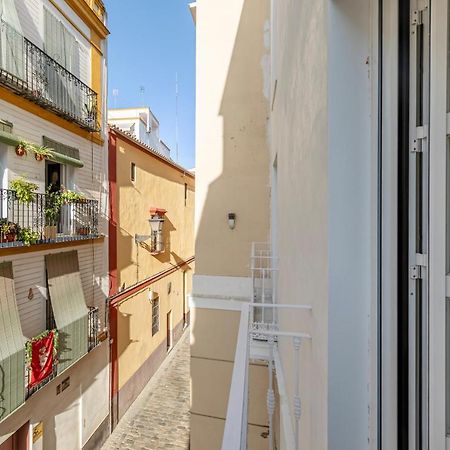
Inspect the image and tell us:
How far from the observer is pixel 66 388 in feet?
21.9

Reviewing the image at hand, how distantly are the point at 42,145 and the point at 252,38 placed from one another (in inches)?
193

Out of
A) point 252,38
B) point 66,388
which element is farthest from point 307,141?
point 66,388

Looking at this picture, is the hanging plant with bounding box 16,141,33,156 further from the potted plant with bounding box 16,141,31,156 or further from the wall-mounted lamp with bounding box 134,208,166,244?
the wall-mounted lamp with bounding box 134,208,166,244

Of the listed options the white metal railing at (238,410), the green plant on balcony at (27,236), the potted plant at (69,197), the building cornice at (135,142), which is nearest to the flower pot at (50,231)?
the green plant on balcony at (27,236)

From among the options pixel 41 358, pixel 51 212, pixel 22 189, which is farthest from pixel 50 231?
pixel 41 358

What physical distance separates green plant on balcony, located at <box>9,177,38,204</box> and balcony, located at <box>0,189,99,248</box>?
71 millimetres

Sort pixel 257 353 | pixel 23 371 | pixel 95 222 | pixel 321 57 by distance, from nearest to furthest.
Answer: pixel 321 57 < pixel 257 353 < pixel 23 371 < pixel 95 222

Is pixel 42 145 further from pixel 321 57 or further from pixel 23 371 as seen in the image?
pixel 321 57

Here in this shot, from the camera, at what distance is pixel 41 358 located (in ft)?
18.8

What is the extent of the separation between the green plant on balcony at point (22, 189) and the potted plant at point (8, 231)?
0.47m

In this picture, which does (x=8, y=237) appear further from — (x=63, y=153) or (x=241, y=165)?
(x=241, y=165)

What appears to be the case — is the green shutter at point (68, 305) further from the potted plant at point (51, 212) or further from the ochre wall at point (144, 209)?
the ochre wall at point (144, 209)

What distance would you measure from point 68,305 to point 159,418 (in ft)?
14.3

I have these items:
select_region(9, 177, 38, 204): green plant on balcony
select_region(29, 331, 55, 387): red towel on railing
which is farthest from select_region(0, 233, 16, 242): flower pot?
select_region(29, 331, 55, 387): red towel on railing
